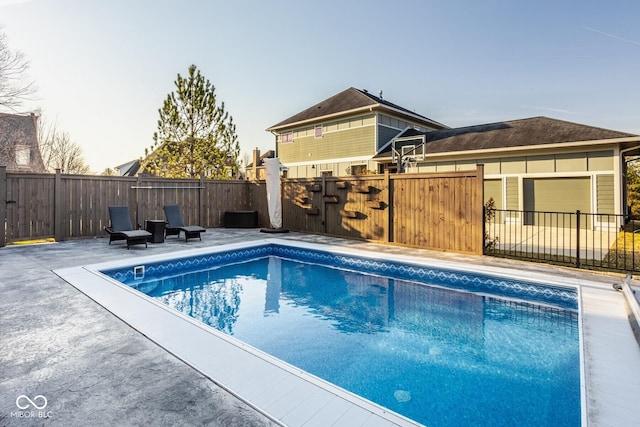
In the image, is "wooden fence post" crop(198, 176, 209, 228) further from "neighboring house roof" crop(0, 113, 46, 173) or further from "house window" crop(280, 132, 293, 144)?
"neighboring house roof" crop(0, 113, 46, 173)

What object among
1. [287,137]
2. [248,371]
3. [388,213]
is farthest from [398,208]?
[287,137]

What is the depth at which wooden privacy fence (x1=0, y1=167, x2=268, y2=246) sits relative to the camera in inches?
352

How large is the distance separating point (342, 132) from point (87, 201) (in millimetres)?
13551

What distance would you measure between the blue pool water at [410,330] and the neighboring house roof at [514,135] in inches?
395

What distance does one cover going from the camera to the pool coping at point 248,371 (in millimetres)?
2125

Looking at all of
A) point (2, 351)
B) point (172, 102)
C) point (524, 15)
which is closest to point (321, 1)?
point (524, 15)

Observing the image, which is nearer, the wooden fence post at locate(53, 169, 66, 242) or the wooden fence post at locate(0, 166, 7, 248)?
the wooden fence post at locate(0, 166, 7, 248)

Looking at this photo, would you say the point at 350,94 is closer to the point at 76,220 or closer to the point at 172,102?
the point at 172,102

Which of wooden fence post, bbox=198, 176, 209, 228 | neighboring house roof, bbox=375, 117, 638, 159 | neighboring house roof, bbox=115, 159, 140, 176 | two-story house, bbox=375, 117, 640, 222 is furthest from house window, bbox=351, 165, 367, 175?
neighboring house roof, bbox=115, 159, 140, 176

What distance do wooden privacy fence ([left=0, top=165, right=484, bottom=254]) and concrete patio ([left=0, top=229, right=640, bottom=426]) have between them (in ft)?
11.5

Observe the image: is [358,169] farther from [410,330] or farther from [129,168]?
[129,168]

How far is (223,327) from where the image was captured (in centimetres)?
431

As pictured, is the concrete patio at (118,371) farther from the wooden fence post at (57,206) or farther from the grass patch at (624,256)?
the wooden fence post at (57,206)

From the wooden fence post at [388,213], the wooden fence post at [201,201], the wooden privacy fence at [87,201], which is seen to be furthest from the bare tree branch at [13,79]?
the wooden fence post at [388,213]
